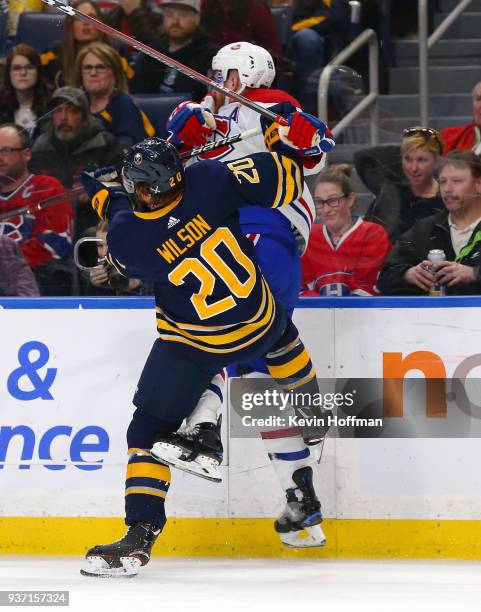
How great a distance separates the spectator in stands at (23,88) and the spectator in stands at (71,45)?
50 millimetres

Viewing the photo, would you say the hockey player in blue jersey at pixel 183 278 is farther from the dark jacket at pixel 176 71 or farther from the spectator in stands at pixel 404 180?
the dark jacket at pixel 176 71

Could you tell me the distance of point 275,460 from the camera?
14.5 feet

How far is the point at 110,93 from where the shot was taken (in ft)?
18.3

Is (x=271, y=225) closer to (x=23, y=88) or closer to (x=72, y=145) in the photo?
(x=72, y=145)

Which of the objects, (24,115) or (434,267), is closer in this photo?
(434,267)

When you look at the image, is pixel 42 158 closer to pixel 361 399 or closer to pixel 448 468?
pixel 361 399

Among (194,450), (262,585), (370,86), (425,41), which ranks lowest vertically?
(262,585)

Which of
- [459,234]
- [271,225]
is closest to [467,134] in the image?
[459,234]

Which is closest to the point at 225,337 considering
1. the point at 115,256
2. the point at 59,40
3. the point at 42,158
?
the point at 115,256

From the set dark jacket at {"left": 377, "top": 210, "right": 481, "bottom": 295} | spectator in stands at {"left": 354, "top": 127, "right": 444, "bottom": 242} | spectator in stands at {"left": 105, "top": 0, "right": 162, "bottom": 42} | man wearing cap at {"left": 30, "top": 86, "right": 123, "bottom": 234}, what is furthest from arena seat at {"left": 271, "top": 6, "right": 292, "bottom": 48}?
dark jacket at {"left": 377, "top": 210, "right": 481, "bottom": 295}

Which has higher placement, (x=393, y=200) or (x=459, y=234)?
(x=393, y=200)

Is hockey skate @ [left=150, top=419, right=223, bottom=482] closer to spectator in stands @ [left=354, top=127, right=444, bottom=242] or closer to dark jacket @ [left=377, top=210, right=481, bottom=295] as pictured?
dark jacket @ [left=377, top=210, right=481, bottom=295]

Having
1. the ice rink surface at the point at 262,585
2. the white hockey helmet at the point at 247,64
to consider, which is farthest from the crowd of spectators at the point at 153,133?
the ice rink surface at the point at 262,585

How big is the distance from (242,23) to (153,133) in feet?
2.84
